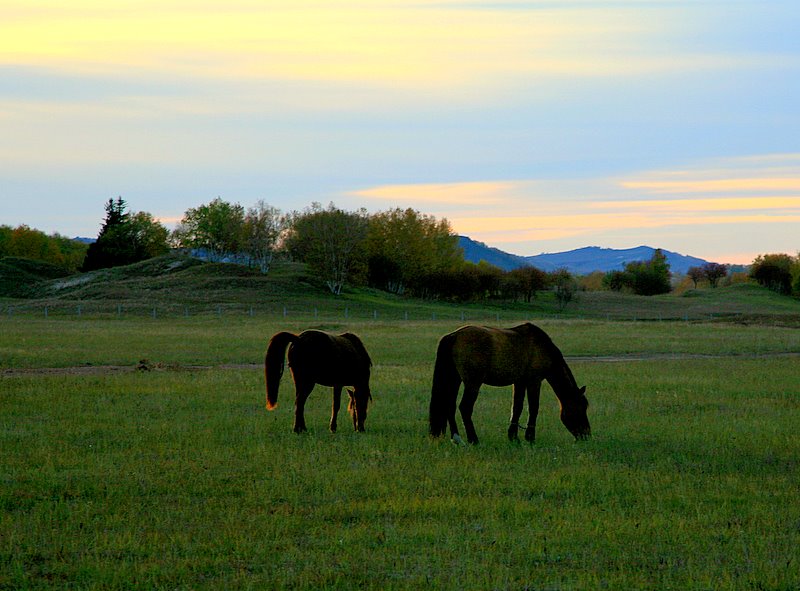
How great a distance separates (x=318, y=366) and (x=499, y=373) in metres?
3.07

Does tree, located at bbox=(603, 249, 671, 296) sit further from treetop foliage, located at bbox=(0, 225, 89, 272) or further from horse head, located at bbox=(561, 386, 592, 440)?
horse head, located at bbox=(561, 386, 592, 440)

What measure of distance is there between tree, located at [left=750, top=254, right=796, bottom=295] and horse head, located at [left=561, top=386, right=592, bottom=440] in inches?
5406

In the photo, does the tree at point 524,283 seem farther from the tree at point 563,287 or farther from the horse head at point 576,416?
the horse head at point 576,416

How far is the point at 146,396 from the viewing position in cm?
2152

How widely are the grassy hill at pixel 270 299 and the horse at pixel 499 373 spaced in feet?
200

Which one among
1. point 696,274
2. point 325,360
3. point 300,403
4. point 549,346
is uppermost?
point 696,274

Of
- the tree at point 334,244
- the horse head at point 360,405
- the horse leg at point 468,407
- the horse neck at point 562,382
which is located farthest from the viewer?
the tree at point 334,244

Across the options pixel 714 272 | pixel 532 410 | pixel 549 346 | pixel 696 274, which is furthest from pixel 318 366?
pixel 696 274

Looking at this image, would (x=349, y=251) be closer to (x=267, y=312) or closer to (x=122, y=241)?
(x=267, y=312)

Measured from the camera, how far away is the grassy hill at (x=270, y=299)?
8117 cm

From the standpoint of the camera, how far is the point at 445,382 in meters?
15.3

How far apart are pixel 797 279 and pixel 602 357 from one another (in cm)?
10800

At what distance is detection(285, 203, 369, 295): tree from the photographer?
325 ft

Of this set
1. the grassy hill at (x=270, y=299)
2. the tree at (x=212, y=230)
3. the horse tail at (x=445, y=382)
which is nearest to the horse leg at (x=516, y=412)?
the horse tail at (x=445, y=382)
